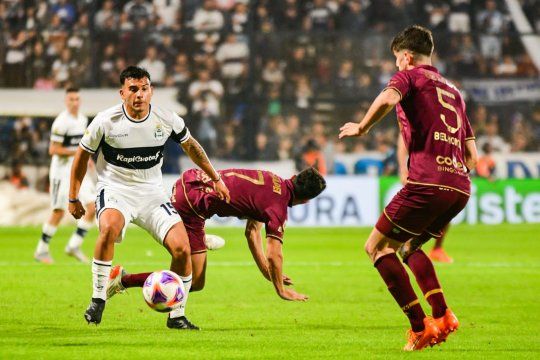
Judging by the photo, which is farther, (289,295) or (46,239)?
(46,239)

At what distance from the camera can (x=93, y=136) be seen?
8.46 m

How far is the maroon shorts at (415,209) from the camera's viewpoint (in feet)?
23.9

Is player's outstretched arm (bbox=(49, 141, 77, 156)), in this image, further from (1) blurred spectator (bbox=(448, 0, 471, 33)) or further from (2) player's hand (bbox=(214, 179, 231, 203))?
(1) blurred spectator (bbox=(448, 0, 471, 33))

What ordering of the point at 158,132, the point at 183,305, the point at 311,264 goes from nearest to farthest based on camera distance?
the point at 183,305 → the point at 158,132 → the point at 311,264

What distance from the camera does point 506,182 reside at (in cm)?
2292

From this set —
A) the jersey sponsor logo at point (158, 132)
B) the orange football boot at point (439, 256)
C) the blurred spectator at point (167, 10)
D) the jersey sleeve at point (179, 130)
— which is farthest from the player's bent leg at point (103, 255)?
the blurred spectator at point (167, 10)

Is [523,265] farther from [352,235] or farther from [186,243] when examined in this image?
[186,243]

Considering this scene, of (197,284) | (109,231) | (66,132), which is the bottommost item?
(66,132)

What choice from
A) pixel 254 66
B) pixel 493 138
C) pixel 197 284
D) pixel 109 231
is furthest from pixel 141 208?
pixel 493 138

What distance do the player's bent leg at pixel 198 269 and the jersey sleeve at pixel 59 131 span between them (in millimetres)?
5862

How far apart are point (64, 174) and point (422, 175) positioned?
8716 millimetres

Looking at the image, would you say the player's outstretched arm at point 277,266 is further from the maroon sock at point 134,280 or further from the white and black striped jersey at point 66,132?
the white and black striped jersey at point 66,132

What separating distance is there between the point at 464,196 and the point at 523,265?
26.7 feet

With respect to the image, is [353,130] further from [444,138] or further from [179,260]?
[179,260]
